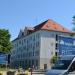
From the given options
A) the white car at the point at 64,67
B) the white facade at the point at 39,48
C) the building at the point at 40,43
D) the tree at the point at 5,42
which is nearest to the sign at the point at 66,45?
the white car at the point at 64,67

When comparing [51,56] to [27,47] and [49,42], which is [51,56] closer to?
[49,42]

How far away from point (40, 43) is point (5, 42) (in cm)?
1104

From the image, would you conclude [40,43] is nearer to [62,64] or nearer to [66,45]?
[66,45]

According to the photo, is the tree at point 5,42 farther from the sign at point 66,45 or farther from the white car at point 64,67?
the white car at point 64,67

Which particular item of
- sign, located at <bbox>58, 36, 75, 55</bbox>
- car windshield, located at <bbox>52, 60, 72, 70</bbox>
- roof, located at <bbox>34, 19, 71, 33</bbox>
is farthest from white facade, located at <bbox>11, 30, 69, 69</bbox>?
car windshield, located at <bbox>52, 60, 72, 70</bbox>

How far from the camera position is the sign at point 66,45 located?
2416 cm

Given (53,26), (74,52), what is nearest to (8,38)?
(53,26)

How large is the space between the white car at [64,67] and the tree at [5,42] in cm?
6269

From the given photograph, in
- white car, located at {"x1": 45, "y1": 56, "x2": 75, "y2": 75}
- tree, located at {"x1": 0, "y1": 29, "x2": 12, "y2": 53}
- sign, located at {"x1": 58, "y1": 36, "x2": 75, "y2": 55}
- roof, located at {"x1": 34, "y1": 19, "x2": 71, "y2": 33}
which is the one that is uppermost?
roof, located at {"x1": 34, "y1": 19, "x2": 71, "y2": 33}

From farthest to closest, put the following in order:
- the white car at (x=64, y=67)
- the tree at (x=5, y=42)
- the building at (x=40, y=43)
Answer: the building at (x=40, y=43), the tree at (x=5, y=42), the white car at (x=64, y=67)

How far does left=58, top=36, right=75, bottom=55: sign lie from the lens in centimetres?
2416

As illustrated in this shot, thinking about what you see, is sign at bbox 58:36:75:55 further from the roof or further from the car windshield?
the roof

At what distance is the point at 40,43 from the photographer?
88625mm

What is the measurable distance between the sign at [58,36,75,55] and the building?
204 ft
